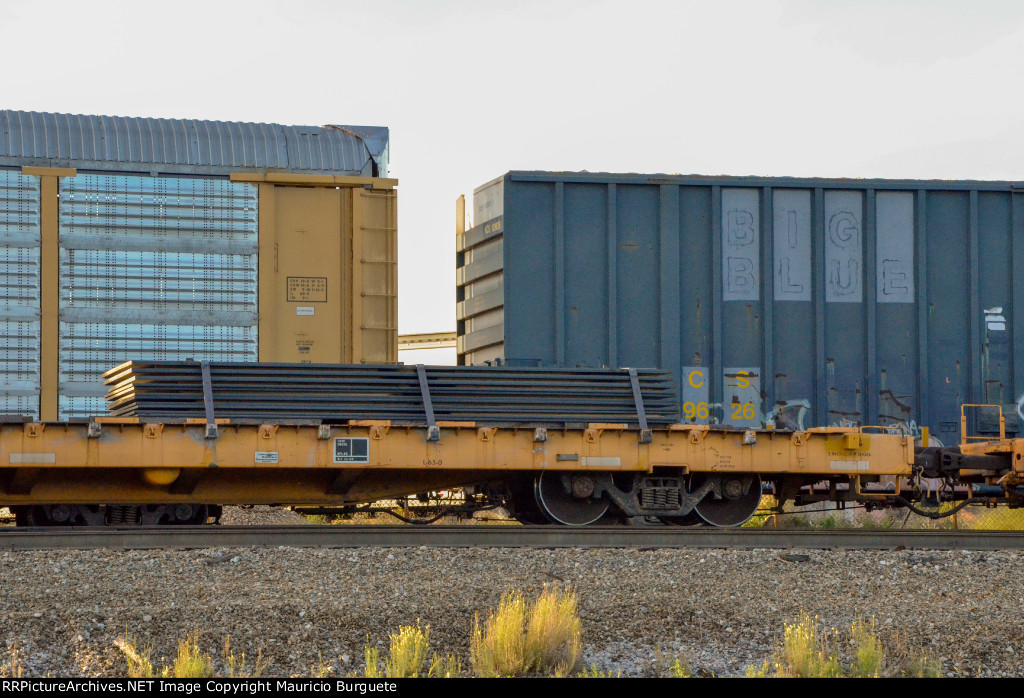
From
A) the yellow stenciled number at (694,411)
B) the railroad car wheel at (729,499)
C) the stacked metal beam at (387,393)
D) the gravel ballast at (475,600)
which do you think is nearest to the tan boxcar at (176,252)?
the stacked metal beam at (387,393)

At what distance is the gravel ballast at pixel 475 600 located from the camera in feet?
23.5

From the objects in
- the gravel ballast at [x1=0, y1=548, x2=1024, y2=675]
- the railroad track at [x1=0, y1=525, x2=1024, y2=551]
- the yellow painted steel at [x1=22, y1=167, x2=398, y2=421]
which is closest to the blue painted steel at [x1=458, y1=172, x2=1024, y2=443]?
the yellow painted steel at [x1=22, y1=167, x2=398, y2=421]

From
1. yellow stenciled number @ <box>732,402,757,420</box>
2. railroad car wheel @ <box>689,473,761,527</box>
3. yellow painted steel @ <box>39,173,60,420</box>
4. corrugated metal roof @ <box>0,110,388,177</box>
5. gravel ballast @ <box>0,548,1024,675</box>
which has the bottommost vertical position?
gravel ballast @ <box>0,548,1024,675</box>

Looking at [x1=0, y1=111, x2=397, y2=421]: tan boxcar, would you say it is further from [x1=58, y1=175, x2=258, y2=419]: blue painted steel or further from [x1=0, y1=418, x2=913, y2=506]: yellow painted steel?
[x1=0, y1=418, x2=913, y2=506]: yellow painted steel

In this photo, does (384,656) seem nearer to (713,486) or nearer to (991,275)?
(713,486)

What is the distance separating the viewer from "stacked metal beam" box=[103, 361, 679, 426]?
11.9 metres

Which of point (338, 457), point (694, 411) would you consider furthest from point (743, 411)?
point (338, 457)

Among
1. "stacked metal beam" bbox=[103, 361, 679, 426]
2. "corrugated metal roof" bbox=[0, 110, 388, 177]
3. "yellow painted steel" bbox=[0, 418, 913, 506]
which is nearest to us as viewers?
"yellow painted steel" bbox=[0, 418, 913, 506]

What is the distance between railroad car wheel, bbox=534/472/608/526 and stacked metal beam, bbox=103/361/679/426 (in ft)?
2.08

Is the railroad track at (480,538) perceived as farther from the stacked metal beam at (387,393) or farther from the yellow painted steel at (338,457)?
the stacked metal beam at (387,393)

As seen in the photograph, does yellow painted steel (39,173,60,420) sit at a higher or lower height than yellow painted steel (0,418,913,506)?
higher

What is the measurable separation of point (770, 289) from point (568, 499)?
3.66 metres

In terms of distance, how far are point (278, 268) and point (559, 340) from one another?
342cm
